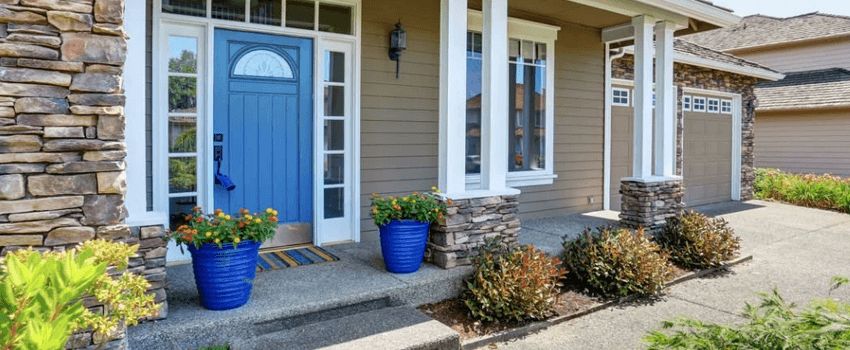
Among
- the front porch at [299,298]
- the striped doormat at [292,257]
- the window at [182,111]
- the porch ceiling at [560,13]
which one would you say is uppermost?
the porch ceiling at [560,13]

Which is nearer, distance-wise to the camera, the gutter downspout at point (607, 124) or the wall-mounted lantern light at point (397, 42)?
the wall-mounted lantern light at point (397, 42)

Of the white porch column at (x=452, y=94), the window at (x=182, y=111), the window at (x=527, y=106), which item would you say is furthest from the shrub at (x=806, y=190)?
the window at (x=182, y=111)

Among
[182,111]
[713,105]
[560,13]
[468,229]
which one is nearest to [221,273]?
[182,111]

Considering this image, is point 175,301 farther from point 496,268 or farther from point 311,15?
point 311,15

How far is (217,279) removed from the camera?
3.11m

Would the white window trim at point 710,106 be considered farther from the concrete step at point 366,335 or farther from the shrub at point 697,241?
the concrete step at point 366,335

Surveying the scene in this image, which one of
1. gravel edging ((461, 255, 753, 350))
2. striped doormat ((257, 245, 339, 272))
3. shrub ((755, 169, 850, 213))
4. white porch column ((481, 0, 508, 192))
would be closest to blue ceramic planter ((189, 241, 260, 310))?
striped doormat ((257, 245, 339, 272))

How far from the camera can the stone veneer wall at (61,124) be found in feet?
7.27

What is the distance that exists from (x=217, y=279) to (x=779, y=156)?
14.8m

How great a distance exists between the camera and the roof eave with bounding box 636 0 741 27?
555cm

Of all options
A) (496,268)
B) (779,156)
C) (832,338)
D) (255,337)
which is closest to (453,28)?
(496,268)

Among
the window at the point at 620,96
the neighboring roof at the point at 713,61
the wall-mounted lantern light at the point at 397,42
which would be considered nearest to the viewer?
the wall-mounted lantern light at the point at 397,42

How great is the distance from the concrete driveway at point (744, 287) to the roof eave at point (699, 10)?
2.72 meters

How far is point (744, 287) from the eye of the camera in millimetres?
4660
